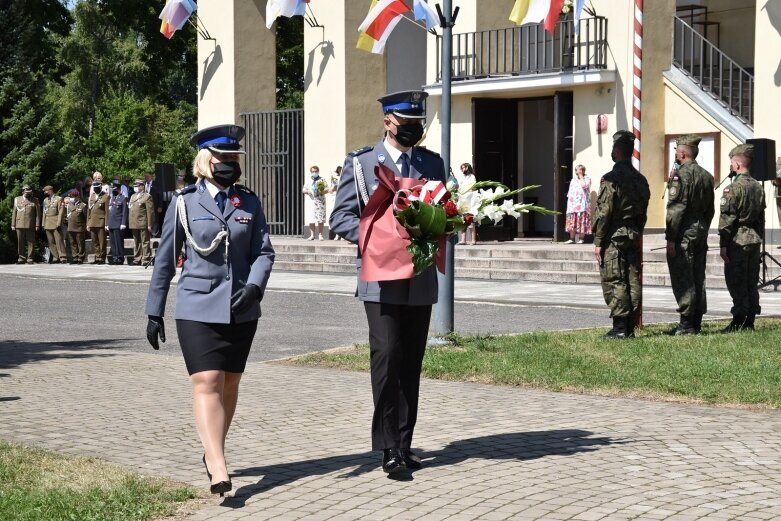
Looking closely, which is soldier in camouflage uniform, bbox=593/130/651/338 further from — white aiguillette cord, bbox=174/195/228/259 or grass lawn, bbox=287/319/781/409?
white aiguillette cord, bbox=174/195/228/259

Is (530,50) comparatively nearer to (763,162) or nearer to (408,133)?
(763,162)

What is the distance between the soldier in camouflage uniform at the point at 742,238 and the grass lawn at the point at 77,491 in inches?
316

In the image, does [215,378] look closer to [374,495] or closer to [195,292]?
[195,292]

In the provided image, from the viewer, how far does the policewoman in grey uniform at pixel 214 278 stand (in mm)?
6520

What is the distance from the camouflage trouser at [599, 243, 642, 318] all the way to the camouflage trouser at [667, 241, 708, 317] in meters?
0.60

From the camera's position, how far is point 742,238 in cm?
1334

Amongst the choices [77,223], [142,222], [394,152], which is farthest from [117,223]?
[394,152]

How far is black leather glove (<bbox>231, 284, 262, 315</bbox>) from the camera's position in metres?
6.50

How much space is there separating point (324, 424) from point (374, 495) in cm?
204

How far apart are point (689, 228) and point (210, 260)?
727 cm

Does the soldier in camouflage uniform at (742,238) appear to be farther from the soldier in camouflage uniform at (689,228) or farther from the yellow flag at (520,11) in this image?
the yellow flag at (520,11)

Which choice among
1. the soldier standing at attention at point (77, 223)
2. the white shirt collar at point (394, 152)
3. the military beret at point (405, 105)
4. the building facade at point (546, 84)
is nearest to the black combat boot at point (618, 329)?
the white shirt collar at point (394, 152)

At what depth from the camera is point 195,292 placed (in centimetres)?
657

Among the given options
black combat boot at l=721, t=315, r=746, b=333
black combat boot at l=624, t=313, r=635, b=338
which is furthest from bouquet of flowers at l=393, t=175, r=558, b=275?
black combat boot at l=721, t=315, r=746, b=333
